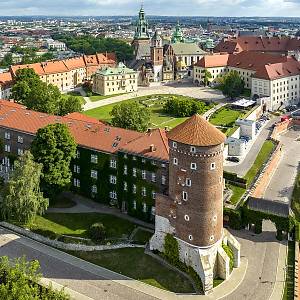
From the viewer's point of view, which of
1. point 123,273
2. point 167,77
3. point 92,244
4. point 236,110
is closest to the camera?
point 123,273

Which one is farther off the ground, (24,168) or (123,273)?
(24,168)

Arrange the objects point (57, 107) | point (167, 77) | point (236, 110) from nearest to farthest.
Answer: point (57, 107), point (236, 110), point (167, 77)

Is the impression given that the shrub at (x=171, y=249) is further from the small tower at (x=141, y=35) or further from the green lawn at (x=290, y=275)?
the small tower at (x=141, y=35)

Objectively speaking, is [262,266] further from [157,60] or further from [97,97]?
[157,60]

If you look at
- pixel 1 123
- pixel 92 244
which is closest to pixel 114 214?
pixel 92 244

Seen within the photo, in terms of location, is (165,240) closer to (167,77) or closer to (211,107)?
(211,107)

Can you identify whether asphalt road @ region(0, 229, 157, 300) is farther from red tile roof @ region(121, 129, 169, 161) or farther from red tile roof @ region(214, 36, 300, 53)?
red tile roof @ region(214, 36, 300, 53)
